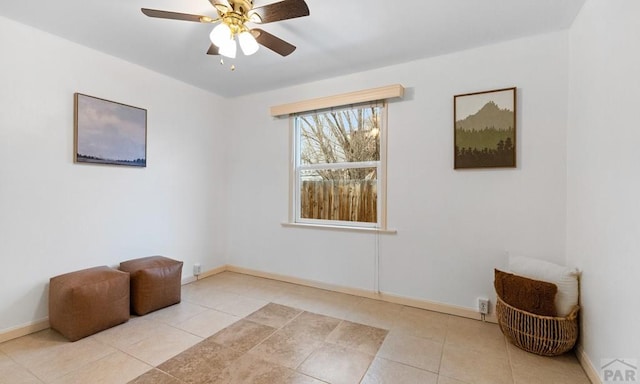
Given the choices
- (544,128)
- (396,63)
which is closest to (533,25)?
(544,128)

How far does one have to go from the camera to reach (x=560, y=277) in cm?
197

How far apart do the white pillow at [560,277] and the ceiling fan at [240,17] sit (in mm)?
2390

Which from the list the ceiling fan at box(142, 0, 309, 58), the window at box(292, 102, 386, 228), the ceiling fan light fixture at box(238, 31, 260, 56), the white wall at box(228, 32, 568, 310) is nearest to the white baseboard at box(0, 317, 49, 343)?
the white wall at box(228, 32, 568, 310)

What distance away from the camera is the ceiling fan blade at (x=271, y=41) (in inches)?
75.6

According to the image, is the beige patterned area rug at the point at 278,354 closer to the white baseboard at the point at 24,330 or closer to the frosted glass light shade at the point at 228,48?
the white baseboard at the point at 24,330

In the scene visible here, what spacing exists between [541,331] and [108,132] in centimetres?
395

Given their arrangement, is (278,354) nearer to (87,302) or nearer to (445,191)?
(87,302)

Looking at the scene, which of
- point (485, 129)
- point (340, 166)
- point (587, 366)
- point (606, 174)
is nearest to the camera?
point (606, 174)

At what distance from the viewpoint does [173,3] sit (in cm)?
194

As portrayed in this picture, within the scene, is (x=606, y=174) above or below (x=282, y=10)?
below

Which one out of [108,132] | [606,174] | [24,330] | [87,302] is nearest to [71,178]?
[108,132]

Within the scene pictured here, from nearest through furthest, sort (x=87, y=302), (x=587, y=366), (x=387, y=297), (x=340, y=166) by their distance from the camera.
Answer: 1. (x=587, y=366)
2. (x=87, y=302)
3. (x=387, y=297)
4. (x=340, y=166)

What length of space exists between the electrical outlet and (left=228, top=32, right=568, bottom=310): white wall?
0.20 ft

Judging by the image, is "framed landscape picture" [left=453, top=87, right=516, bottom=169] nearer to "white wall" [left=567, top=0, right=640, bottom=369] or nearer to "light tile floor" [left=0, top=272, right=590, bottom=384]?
"white wall" [left=567, top=0, right=640, bottom=369]
